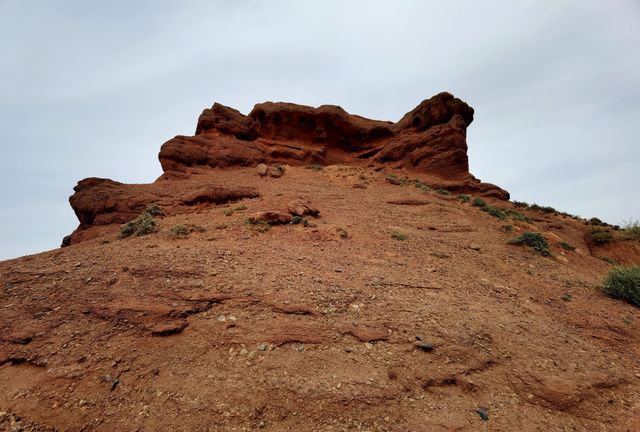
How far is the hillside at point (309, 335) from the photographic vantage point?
354 centimetres

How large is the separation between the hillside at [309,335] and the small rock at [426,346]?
2cm

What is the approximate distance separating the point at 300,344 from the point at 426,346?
1.73m

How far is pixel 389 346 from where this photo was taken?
14.7 ft

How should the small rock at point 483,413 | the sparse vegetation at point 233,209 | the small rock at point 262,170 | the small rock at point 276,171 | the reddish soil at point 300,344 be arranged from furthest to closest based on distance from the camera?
the small rock at point 276,171 < the small rock at point 262,170 < the sparse vegetation at point 233,209 < the small rock at point 483,413 < the reddish soil at point 300,344

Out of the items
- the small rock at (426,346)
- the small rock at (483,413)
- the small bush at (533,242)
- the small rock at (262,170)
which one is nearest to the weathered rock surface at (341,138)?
the small rock at (262,170)

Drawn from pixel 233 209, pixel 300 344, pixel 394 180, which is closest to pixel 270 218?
pixel 233 209

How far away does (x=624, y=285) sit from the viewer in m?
7.50

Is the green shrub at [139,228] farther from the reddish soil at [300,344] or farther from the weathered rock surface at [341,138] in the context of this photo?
the weathered rock surface at [341,138]

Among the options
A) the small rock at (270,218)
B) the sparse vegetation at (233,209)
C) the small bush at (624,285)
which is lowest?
the small bush at (624,285)

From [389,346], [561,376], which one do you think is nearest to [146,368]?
[389,346]

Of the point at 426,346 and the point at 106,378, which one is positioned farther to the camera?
the point at 426,346

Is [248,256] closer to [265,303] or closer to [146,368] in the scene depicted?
[265,303]

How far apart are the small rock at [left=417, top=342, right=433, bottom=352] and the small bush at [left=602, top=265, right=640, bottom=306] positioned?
599 centimetres

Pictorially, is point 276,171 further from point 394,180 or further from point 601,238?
point 601,238
